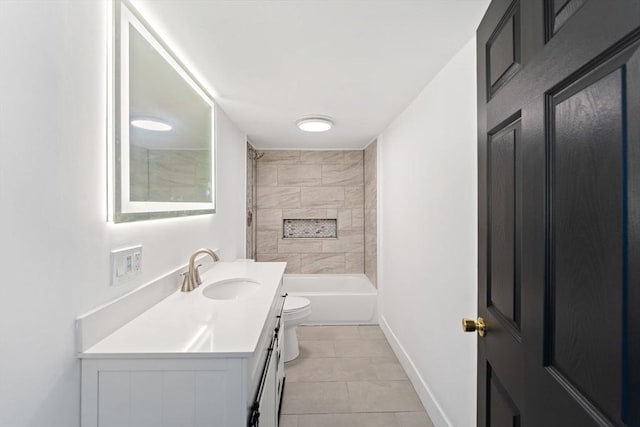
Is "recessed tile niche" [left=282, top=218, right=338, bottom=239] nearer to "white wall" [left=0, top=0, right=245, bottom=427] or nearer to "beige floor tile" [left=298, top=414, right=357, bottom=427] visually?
"beige floor tile" [left=298, top=414, right=357, bottom=427]

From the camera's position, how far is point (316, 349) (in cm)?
319

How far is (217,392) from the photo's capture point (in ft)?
3.36

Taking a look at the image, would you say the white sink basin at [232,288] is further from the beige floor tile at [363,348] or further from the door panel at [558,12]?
the door panel at [558,12]

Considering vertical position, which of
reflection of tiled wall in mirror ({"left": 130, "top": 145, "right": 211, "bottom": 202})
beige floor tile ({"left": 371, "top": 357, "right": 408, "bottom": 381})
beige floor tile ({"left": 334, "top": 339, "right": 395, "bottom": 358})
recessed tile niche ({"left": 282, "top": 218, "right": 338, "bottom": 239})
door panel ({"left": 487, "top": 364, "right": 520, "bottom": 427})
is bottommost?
beige floor tile ({"left": 371, "top": 357, "right": 408, "bottom": 381})

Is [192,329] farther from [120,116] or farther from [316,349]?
[316,349]

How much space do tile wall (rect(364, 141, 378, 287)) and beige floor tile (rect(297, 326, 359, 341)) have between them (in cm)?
66

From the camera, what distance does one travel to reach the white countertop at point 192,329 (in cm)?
103

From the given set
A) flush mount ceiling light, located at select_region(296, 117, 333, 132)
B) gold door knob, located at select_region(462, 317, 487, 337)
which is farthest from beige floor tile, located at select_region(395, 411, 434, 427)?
flush mount ceiling light, located at select_region(296, 117, 333, 132)

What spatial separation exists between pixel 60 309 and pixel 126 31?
1.07 metres

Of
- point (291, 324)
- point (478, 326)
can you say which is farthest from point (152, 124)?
point (291, 324)

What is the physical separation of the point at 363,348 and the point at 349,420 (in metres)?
1.11

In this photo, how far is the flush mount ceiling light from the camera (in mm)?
3025

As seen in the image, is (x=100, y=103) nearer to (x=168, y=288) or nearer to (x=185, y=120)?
(x=185, y=120)

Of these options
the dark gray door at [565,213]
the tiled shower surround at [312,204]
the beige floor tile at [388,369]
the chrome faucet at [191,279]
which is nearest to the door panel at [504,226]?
the dark gray door at [565,213]
